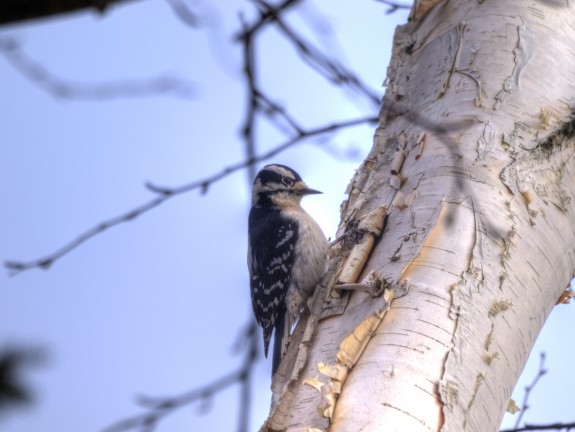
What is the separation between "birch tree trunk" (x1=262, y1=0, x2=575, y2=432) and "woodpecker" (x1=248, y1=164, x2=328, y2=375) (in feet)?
2.54

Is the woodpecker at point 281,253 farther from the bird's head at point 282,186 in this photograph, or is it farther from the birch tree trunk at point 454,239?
the birch tree trunk at point 454,239

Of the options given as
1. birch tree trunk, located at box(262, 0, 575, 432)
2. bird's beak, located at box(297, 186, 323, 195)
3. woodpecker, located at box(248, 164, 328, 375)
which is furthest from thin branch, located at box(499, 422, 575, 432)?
bird's beak, located at box(297, 186, 323, 195)

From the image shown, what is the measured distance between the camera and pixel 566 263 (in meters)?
2.99

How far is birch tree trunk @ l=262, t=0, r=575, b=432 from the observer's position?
2.35 metres

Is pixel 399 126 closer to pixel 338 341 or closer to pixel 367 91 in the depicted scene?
pixel 338 341

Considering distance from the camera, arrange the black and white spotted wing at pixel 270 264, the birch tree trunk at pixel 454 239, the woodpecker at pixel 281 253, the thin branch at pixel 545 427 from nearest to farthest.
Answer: the birch tree trunk at pixel 454 239, the thin branch at pixel 545 427, the woodpecker at pixel 281 253, the black and white spotted wing at pixel 270 264

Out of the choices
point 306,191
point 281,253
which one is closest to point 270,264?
point 281,253

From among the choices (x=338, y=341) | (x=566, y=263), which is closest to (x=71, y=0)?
(x=338, y=341)

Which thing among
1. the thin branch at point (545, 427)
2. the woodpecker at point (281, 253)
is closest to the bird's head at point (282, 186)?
the woodpecker at point (281, 253)

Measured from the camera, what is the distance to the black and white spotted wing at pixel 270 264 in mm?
4621

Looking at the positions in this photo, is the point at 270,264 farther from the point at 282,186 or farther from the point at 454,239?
the point at 454,239

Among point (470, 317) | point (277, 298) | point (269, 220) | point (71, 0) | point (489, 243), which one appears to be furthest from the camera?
point (269, 220)

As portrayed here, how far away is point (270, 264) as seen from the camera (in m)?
4.96

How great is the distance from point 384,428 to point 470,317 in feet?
1.80
